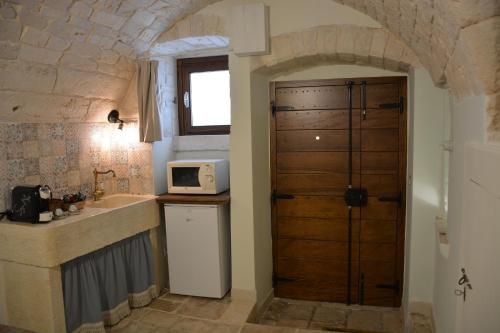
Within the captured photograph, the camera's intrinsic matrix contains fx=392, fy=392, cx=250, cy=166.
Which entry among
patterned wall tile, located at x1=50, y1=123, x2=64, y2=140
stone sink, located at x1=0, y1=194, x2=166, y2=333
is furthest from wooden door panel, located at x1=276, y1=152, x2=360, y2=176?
patterned wall tile, located at x1=50, y1=123, x2=64, y2=140

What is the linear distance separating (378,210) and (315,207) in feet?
1.85

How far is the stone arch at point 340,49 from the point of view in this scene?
9.77 ft

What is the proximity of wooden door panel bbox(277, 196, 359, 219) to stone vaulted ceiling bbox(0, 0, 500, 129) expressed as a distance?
142cm

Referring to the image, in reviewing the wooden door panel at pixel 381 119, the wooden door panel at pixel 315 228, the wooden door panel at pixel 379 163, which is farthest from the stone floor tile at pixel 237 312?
the wooden door panel at pixel 381 119

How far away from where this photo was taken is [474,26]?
1.37 metres

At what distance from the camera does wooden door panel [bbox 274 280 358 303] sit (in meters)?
3.70

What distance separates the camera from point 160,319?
323cm

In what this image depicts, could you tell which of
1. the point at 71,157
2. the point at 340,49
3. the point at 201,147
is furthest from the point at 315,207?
the point at 71,157

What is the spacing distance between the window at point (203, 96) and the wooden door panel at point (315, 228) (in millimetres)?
1119

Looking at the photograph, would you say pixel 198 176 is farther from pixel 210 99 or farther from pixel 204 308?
pixel 204 308

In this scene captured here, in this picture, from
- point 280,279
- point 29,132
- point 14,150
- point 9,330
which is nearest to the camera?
point 9,330

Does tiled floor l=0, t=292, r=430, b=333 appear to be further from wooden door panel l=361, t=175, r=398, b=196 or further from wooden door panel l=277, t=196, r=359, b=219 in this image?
wooden door panel l=361, t=175, r=398, b=196

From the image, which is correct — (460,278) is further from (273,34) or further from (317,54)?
(273,34)

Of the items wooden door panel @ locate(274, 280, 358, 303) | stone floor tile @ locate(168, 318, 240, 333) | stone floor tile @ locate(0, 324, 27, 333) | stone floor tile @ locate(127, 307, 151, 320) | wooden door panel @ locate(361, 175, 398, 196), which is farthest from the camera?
wooden door panel @ locate(274, 280, 358, 303)
